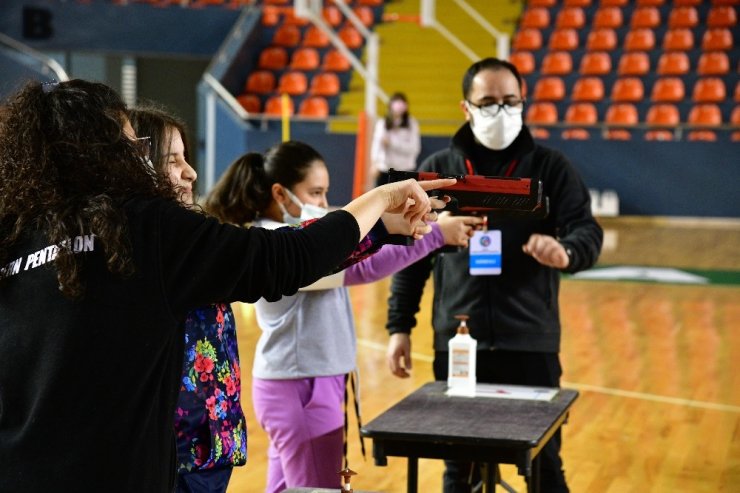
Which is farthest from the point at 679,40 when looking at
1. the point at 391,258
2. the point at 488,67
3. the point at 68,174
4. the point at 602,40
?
the point at 68,174

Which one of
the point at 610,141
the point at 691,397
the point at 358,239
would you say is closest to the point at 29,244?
the point at 358,239

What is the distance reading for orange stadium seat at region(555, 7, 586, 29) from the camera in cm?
1602

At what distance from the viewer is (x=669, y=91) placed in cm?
1492

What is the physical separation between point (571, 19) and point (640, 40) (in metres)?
1.10

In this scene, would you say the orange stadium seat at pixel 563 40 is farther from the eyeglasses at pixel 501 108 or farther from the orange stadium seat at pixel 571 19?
the eyeglasses at pixel 501 108

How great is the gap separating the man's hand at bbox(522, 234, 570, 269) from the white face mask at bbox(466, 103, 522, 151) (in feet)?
1.12

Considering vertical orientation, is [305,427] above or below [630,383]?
above

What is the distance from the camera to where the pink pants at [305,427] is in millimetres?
3111

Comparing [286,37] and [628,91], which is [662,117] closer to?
[628,91]

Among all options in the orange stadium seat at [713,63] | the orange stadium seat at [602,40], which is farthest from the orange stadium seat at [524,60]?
the orange stadium seat at [713,63]

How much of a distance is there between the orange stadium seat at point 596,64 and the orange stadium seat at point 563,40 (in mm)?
308

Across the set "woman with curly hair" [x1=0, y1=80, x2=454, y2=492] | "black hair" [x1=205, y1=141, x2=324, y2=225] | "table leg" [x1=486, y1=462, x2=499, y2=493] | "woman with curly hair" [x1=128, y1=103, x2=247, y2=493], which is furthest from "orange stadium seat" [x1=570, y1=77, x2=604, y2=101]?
"woman with curly hair" [x1=0, y1=80, x2=454, y2=492]

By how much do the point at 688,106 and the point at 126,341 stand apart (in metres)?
14.0

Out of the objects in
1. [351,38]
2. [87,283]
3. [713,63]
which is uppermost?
[351,38]
